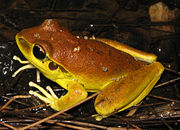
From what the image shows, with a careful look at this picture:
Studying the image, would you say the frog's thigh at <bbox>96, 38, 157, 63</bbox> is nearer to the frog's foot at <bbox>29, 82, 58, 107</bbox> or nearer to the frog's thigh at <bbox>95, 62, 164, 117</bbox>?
the frog's thigh at <bbox>95, 62, 164, 117</bbox>

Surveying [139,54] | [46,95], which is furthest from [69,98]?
[139,54]

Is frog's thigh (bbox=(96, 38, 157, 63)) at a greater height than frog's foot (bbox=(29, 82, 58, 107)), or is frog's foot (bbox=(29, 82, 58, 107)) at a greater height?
frog's thigh (bbox=(96, 38, 157, 63))

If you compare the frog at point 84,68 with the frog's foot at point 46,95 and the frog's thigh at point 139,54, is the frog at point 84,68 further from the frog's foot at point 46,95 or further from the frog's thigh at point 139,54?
the frog's thigh at point 139,54

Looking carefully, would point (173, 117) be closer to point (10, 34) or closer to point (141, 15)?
point (141, 15)

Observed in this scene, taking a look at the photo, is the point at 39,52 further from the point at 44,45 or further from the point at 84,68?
the point at 84,68

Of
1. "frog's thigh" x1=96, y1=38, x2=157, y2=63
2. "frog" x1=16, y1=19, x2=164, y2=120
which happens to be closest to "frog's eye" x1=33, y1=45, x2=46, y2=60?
"frog" x1=16, y1=19, x2=164, y2=120

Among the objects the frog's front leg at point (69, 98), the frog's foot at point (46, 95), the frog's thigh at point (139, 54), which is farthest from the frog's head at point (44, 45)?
A: the frog's thigh at point (139, 54)
